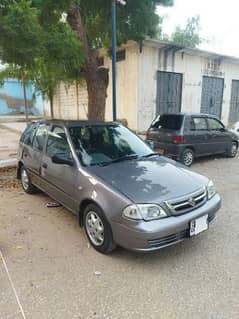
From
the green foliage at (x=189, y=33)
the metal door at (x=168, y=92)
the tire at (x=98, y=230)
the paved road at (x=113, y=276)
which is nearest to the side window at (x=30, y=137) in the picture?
the paved road at (x=113, y=276)

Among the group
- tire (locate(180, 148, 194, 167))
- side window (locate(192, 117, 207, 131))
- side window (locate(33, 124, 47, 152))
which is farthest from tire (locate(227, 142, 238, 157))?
side window (locate(33, 124, 47, 152))

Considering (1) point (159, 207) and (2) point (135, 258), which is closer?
(1) point (159, 207)

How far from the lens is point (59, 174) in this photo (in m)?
3.79

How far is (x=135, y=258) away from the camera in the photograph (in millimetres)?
2982

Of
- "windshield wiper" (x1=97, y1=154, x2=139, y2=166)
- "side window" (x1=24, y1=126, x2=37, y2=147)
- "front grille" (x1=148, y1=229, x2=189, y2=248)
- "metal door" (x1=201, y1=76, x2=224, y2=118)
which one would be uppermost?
"metal door" (x1=201, y1=76, x2=224, y2=118)

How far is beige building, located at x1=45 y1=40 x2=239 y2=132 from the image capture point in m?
11.8

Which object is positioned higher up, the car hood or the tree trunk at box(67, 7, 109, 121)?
the tree trunk at box(67, 7, 109, 121)

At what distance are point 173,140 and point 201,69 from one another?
850 centimetres

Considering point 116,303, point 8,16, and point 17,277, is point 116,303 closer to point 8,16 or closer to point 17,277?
point 17,277

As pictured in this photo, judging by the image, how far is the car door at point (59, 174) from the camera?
3.48 m

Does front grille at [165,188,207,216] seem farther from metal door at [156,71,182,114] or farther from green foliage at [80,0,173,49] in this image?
metal door at [156,71,182,114]

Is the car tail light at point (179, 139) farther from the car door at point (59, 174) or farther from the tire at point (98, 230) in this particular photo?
the tire at point (98, 230)

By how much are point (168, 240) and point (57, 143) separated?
2.22m

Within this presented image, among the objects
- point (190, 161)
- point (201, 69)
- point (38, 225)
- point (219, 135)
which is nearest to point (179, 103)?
point (201, 69)
